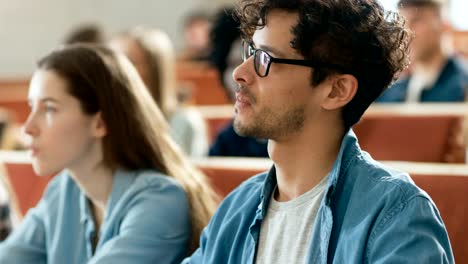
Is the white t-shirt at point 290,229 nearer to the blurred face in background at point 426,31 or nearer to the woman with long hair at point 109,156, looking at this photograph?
the woman with long hair at point 109,156

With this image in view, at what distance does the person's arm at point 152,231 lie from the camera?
186cm

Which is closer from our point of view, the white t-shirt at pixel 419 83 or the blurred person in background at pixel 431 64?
the blurred person in background at pixel 431 64

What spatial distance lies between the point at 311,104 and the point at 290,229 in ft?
0.74

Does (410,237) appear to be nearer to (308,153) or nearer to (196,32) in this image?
(308,153)

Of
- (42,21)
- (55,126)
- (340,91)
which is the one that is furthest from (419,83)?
(42,21)

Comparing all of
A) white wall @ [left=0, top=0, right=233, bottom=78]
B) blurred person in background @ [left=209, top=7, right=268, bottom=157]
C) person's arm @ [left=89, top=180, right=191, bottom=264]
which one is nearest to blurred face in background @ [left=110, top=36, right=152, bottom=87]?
blurred person in background @ [left=209, top=7, right=268, bottom=157]

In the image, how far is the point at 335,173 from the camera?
1427mm

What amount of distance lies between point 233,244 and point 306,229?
6.8 inches

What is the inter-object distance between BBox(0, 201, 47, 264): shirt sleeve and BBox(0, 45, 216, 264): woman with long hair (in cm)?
7

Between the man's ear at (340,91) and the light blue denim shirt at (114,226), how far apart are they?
1.96 feet

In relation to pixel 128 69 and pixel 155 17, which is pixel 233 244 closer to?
pixel 128 69

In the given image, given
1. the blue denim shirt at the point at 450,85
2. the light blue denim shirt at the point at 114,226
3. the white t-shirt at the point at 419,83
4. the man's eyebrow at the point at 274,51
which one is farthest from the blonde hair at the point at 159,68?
the man's eyebrow at the point at 274,51

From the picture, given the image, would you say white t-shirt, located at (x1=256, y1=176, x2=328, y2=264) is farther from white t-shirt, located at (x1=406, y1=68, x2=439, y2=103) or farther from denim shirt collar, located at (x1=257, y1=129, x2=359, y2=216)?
white t-shirt, located at (x1=406, y1=68, x2=439, y2=103)

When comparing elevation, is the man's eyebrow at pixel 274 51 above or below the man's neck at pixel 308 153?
above
